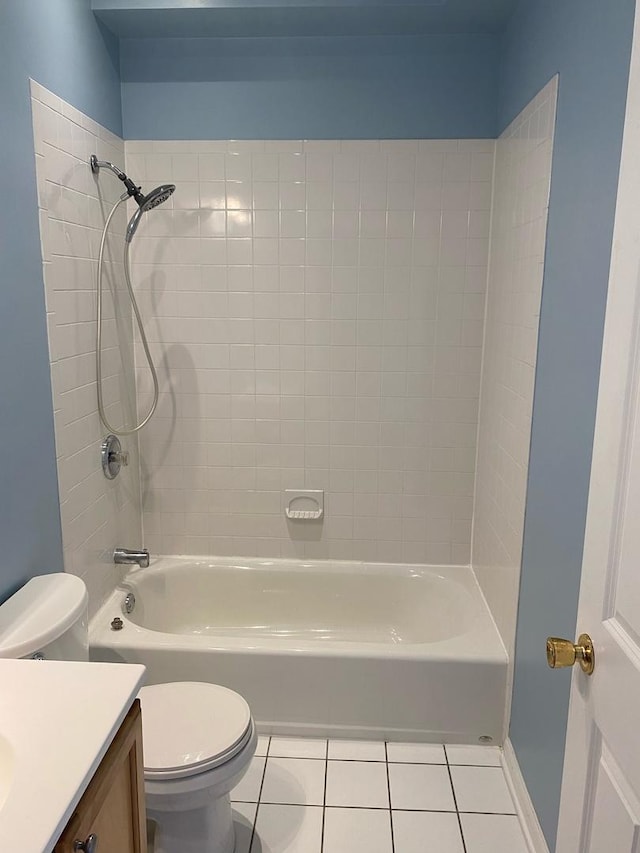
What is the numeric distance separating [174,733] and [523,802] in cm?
108

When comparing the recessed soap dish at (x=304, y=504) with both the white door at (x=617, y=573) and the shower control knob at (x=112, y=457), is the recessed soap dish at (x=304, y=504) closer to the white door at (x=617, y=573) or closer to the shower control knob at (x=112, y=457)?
the shower control knob at (x=112, y=457)

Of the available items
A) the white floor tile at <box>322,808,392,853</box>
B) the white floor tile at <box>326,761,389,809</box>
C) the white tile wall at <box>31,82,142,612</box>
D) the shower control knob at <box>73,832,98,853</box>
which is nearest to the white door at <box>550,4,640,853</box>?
the shower control knob at <box>73,832,98,853</box>

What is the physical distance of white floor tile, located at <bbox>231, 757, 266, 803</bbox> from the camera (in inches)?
80.4

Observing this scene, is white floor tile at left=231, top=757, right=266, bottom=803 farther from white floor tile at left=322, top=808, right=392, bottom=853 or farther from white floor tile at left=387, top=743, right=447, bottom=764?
white floor tile at left=387, top=743, right=447, bottom=764

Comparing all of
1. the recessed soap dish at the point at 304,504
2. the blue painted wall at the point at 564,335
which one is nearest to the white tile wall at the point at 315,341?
the recessed soap dish at the point at 304,504

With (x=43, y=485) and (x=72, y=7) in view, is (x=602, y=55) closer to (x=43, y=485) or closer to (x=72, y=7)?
(x=72, y=7)

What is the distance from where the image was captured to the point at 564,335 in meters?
1.65

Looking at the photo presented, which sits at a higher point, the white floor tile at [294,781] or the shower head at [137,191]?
the shower head at [137,191]

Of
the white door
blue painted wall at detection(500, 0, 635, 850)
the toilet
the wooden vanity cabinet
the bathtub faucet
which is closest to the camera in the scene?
the white door

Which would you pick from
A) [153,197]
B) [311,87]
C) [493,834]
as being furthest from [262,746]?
[311,87]

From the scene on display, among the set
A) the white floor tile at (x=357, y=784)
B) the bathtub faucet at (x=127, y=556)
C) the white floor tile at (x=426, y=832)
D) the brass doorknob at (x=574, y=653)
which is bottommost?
the white floor tile at (x=357, y=784)

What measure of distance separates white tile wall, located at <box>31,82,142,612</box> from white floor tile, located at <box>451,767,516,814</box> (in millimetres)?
1403

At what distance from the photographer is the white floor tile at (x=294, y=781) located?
204 cm

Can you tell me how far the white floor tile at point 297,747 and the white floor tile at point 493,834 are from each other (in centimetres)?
53
